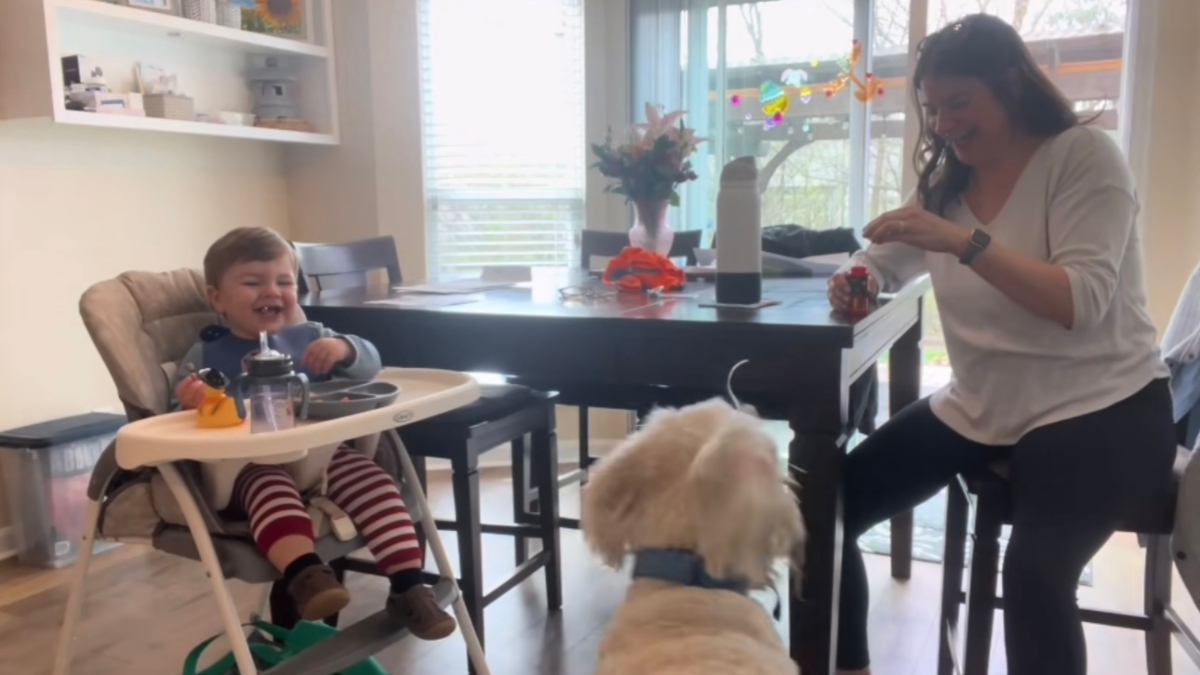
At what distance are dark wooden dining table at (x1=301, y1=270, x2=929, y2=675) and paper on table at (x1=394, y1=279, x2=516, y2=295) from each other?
216mm

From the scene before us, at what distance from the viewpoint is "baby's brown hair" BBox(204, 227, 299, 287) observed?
1.78 meters

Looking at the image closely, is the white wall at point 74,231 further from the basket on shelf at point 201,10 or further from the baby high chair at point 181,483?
the baby high chair at point 181,483

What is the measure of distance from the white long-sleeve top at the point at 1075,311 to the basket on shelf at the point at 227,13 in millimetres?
2682

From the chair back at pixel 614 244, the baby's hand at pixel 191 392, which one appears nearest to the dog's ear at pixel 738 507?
the baby's hand at pixel 191 392

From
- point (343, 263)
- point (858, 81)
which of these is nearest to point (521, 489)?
point (343, 263)

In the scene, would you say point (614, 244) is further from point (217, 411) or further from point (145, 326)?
point (217, 411)

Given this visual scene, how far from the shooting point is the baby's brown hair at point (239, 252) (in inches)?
70.0

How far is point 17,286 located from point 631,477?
8.17 ft

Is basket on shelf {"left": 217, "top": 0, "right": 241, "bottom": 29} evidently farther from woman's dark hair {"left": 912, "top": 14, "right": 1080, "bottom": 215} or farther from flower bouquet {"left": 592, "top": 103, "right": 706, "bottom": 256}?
woman's dark hair {"left": 912, "top": 14, "right": 1080, "bottom": 215}

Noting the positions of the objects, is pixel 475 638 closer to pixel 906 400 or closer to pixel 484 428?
pixel 484 428

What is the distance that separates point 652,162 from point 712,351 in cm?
82

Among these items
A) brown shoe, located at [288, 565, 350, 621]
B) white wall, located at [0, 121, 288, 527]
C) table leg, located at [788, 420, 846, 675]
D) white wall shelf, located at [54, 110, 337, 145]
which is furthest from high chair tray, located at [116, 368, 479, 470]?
white wall, located at [0, 121, 288, 527]

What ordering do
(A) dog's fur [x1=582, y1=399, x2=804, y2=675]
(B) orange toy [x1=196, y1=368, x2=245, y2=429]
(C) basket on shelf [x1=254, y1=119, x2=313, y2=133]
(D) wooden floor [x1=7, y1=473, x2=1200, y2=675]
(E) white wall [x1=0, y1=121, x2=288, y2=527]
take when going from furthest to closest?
(C) basket on shelf [x1=254, y1=119, x2=313, y2=133] < (E) white wall [x1=0, y1=121, x2=288, y2=527] < (D) wooden floor [x1=7, y1=473, x2=1200, y2=675] < (B) orange toy [x1=196, y1=368, x2=245, y2=429] < (A) dog's fur [x1=582, y1=399, x2=804, y2=675]

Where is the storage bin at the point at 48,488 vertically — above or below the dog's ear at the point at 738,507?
below
